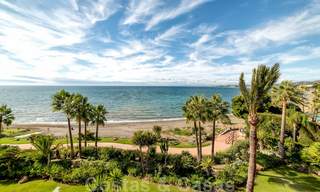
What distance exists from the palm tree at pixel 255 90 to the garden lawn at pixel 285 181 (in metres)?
7.70

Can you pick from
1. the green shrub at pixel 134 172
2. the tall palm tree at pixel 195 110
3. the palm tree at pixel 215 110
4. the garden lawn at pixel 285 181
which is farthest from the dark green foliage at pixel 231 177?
the green shrub at pixel 134 172

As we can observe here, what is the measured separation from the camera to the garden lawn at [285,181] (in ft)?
68.4

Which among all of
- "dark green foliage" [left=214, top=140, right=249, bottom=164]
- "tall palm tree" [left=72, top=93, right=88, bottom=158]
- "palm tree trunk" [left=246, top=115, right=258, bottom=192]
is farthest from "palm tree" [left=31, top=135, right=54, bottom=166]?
"palm tree trunk" [left=246, top=115, right=258, bottom=192]

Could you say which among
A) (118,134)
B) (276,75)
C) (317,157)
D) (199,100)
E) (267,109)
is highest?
(276,75)

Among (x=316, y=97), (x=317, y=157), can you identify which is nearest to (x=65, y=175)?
(x=317, y=157)

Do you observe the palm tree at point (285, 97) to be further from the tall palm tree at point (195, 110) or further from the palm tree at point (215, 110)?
the tall palm tree at point (195, 110)

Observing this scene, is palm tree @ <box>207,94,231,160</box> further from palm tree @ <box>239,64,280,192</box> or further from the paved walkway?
palm tree @ <box>239,64,280,192</box>

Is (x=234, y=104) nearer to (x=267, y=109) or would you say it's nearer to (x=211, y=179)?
(x=267, y=109)

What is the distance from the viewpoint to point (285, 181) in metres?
22.4

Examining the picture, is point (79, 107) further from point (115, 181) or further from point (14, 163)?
point (115, 181)

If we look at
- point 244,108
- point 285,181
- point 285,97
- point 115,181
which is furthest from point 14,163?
point 244,108

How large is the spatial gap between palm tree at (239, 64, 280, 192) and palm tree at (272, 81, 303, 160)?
16.6 metres

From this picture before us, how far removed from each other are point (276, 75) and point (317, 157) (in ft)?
53.1

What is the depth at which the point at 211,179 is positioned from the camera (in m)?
23.7
